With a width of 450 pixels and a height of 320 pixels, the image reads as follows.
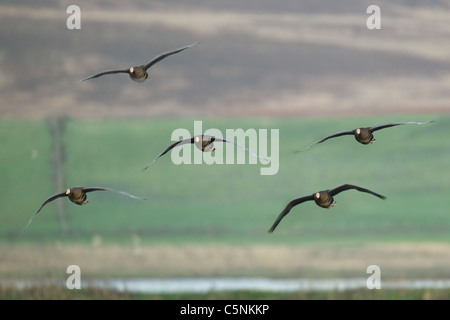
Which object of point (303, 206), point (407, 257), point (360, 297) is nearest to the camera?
point (360, 297)

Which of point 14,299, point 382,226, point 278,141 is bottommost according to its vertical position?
point 14,299

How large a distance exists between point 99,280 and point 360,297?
288 cm

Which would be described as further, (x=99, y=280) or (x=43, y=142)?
(x=43, y=142)

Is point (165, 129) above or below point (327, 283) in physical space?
above

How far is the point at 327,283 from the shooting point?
25.5ft

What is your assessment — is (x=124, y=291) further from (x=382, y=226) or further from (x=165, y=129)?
(x=382, y=226)

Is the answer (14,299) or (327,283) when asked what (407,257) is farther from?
(14,299)

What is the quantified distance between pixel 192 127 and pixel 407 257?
119 inches

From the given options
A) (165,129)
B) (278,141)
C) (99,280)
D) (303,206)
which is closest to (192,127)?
(165,129)

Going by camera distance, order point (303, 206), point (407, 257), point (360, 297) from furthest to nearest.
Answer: point (303, 206)
point (407, 257)
point (360, 297)

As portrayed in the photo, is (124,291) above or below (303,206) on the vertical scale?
below

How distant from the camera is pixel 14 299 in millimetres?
7664

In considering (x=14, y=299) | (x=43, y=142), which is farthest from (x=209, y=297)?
(x=43, y=142)

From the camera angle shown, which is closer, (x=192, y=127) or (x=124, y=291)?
Result: (x=124, y=291)
